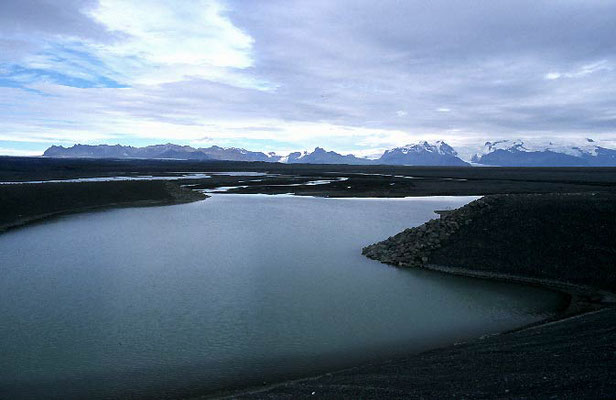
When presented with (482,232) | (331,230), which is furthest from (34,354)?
(331,230)

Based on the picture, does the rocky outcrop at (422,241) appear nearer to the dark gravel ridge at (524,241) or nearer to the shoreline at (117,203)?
the dark gravel ridge at (524,241)

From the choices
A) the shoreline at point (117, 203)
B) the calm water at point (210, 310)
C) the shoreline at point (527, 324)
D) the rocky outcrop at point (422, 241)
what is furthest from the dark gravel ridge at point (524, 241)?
the shoreline at point (117, 203)

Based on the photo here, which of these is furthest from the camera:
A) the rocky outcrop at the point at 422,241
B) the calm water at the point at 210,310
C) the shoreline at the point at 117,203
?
the shoreline at the point at 117,203

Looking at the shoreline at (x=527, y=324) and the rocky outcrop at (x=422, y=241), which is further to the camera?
the rocky outcrop at (x=422, y=241)

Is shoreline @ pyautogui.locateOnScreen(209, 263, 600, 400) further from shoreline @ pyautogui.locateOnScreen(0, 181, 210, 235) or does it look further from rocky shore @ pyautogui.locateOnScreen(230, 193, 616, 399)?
shoreline @ pyautogui.locateOnScreen(0, 181, 210, 235)

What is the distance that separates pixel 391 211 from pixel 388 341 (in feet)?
123

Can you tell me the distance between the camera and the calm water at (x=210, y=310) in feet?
46.3

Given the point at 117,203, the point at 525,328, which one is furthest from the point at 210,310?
the point at 117,203

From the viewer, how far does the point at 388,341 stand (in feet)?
54.7

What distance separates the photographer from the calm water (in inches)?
555

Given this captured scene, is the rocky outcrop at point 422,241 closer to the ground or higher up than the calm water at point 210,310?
higher up

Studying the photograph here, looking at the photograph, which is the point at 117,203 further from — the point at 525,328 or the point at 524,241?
the point at 525,328

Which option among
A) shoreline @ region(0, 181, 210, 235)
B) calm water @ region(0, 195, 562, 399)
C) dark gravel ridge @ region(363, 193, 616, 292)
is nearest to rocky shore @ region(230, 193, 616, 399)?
dark gravel ridge @ region(363, 193, 616, 292)

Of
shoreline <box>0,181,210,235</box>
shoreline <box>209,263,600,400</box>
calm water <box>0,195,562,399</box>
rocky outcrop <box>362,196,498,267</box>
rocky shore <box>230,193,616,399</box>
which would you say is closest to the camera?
rocky shore <box>230,193,616,399</box>
